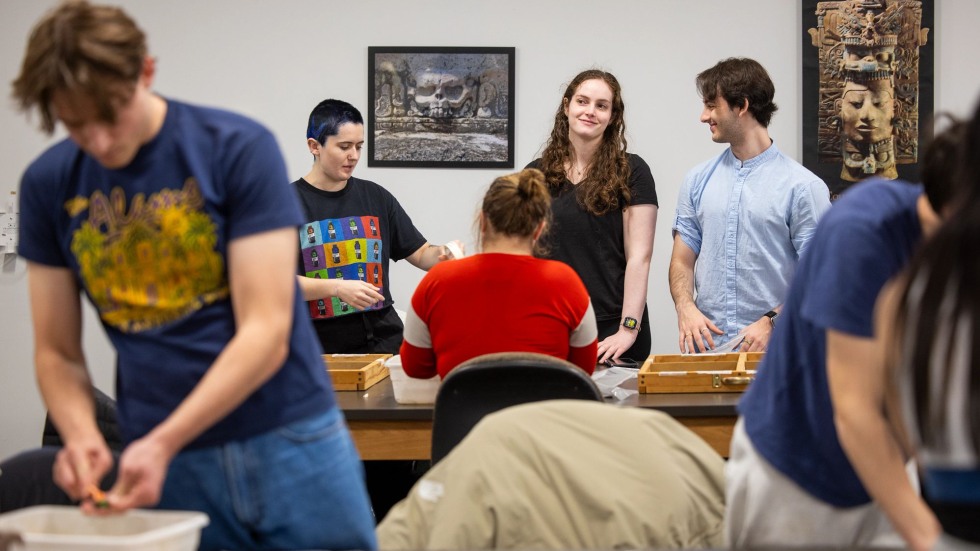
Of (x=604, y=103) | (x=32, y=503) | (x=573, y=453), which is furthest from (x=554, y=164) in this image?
(x=32, y=503)

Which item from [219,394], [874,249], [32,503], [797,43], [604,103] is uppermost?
[797,43]

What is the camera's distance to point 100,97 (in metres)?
1.19

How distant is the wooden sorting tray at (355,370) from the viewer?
9.18 ft

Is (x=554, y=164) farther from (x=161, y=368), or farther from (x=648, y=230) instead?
(x=161, y=368)

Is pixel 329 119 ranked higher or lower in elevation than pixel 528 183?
higher

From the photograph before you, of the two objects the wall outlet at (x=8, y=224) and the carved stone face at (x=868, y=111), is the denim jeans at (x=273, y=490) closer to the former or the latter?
the carved stone face at (x=868, y=111)

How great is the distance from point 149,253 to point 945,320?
90 centimetres

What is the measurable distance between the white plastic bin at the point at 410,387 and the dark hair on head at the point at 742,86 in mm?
1331

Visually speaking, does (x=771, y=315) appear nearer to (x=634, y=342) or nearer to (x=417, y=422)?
(x=634, y=342)

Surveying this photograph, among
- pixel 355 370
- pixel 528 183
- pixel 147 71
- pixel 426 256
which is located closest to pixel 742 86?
pixel 528 183

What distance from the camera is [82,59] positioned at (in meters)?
1.17

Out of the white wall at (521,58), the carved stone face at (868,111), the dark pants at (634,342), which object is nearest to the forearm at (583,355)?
the dark pants at (634,342)

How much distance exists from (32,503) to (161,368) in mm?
605

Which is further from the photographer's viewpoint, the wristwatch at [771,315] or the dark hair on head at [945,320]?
the wristwatch at [771,315]
